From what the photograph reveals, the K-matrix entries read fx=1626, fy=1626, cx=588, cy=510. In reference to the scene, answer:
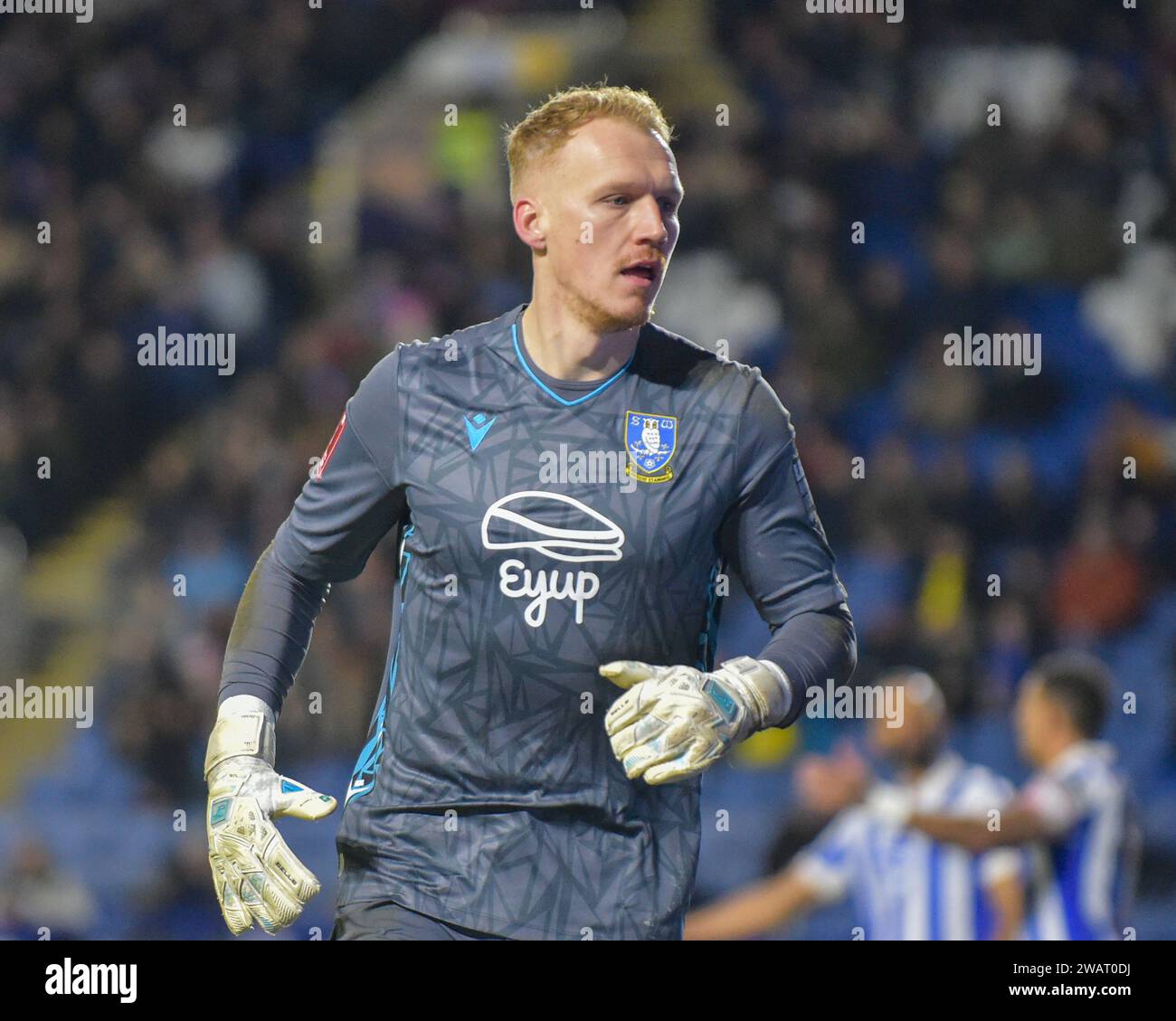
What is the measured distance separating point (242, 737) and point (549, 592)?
25.3 inches

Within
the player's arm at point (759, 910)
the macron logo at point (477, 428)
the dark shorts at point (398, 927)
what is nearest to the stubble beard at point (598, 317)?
the macron logo at point (477, 428)

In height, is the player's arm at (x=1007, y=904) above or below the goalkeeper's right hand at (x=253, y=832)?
below

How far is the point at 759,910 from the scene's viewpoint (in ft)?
21.1

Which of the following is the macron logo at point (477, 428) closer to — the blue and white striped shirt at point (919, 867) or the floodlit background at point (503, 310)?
the blue and white striped shirt at point (919, 867)

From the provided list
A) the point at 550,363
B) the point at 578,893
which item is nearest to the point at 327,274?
the point at 550,363

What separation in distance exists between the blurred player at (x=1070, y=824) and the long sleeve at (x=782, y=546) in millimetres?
3110

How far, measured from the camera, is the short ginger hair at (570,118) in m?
3.25

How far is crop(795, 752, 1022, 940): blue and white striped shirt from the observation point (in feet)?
20.1

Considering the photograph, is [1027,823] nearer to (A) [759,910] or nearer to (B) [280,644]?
(A) [759,910]

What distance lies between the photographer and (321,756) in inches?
271

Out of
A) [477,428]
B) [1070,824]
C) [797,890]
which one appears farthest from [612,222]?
[797,890]

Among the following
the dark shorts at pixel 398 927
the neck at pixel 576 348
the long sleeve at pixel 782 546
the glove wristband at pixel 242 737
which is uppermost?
the neck at pixel 576 348
